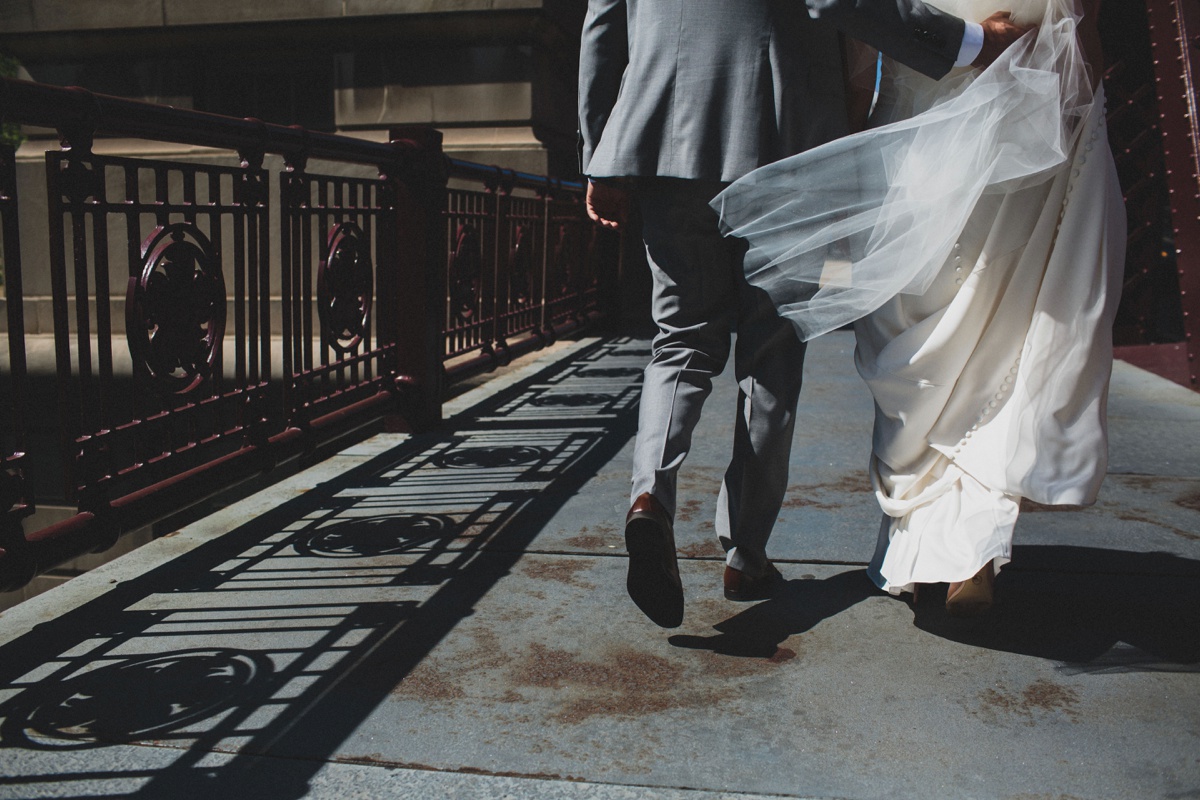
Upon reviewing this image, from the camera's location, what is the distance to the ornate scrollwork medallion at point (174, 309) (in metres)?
3.32

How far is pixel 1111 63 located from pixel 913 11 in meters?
6.82

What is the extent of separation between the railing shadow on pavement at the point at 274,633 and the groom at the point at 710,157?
0.73m

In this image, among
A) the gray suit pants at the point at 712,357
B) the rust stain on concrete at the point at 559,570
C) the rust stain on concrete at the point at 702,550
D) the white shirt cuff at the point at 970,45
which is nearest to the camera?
the white shirt cuff at the point at 970,45

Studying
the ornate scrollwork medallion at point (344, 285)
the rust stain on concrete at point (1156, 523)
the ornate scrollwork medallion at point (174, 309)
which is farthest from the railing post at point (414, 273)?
the rust stain on concrete at point (1156, 523)

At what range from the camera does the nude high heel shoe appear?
2752 mm

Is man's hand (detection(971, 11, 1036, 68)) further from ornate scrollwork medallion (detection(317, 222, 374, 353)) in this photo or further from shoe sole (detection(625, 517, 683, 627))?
ornate scrollwork medallion (detection(317, 222, 374, 353))

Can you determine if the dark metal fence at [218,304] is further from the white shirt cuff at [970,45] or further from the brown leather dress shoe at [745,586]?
the white shirt cuff at [970,45]

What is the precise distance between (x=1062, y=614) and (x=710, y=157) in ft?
5.08

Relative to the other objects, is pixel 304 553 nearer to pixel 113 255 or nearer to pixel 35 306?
pixel 113 255

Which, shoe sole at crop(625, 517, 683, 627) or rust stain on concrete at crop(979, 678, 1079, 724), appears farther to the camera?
shoe sole at crop(625, 517, 683, 627)

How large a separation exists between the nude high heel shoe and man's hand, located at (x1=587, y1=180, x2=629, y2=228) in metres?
1.34

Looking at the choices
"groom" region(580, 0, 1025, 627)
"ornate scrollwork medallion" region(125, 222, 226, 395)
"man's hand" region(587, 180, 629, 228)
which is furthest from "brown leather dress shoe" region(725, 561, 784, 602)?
"ornate scrollwork medallion" region(125, 222, 226, 395)

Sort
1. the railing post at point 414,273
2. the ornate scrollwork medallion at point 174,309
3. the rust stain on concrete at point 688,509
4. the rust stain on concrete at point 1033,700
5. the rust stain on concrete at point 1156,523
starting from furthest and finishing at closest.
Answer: the railing post at point 414,273, the rust stain on concrete at point 688,509, the rust stain on concrete at point 1156,523, the ornate scrollwork medallion at point 174,309, the rust stain on concrete at point 1033,700

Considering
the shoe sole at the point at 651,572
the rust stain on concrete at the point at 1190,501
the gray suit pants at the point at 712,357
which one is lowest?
the rust stain on concrete at the point at 1190,501
